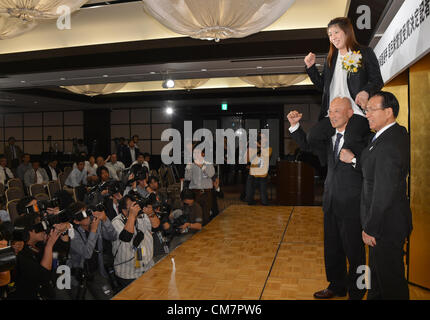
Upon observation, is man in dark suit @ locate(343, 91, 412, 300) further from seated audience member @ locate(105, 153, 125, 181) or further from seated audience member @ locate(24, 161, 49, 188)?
seated audience member @ locate(24, 161, 49, 188)

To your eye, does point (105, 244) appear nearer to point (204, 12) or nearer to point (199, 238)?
point (199, 238)

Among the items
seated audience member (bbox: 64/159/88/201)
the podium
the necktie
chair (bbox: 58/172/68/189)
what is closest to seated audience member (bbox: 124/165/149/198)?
seated audience member (bbox: 64/159/88/201)

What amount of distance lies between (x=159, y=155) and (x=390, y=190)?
12.5 meters

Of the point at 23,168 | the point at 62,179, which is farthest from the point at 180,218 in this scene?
the point at 23,168

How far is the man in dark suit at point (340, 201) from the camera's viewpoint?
2096 mm

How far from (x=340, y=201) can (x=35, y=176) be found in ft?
22.2

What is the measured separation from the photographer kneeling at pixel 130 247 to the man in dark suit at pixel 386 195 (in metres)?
1.92

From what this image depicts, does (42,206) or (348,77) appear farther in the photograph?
(42,206)

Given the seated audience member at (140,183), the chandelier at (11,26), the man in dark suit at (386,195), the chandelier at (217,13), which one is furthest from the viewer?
the seated audience member at (140,183)

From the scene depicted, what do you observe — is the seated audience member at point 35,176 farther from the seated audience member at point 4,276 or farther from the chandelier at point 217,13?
the chandelier at point 217,13

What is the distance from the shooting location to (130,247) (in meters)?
3.27
